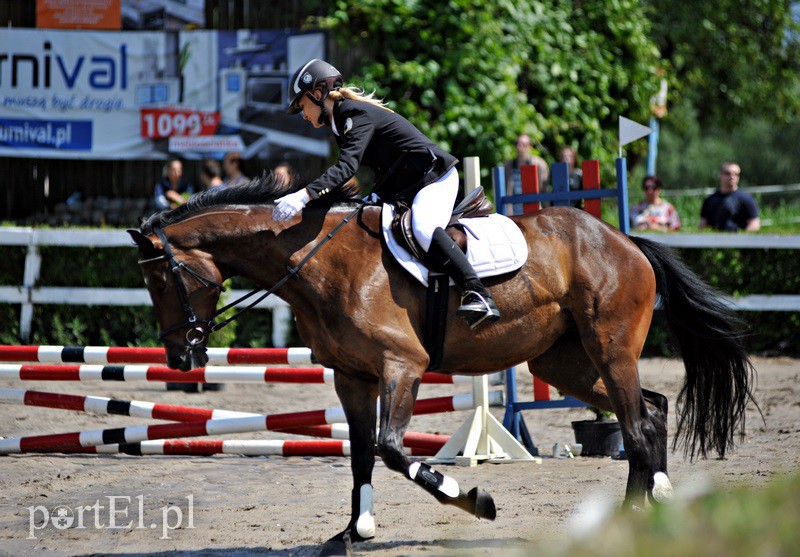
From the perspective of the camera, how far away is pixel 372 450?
4.81m

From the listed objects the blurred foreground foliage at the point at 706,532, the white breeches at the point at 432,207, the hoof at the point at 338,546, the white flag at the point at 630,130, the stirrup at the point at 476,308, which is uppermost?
the white flag at the point at 630,130

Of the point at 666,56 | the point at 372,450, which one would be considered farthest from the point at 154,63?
the point at 666,56

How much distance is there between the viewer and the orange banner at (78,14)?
44.7 feet

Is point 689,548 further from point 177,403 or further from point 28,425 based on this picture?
point 177,403

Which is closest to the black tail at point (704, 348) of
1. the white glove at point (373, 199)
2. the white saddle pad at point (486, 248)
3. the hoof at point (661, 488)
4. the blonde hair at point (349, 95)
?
the hoof at point (661, 488)

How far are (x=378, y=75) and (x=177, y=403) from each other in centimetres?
566

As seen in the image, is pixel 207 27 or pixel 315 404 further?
pixel 207 27

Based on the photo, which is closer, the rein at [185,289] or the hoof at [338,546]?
the hoof at [338,546]

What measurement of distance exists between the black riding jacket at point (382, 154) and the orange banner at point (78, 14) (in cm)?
994

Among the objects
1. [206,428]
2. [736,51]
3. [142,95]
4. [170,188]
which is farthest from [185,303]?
[736,51]

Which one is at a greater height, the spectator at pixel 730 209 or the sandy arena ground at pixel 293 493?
the spectator at pixel 730 209

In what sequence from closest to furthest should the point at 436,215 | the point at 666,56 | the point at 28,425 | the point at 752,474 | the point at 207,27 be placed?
the point at 436,215 < the point at 752,474 < the point at 28,425 < the point at 207,27 < the point at 666,56

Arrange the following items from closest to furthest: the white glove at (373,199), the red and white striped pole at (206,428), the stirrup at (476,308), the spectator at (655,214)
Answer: the stirrup at (476,308) → the white glove at (373,199) → the red and white striped pole at (206,428) → the spectator at (655,214)

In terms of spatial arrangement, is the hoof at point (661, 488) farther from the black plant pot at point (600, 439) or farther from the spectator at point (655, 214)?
the spectator at point (655, 214)
